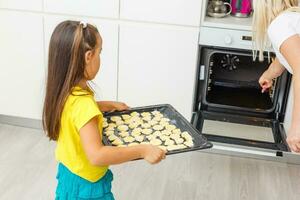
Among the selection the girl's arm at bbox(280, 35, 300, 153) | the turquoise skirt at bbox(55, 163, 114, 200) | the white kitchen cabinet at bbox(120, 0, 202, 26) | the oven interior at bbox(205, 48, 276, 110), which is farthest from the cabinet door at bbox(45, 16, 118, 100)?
the girl's arm at bbox(280, 35, 300, 153)

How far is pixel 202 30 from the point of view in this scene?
2342 mm

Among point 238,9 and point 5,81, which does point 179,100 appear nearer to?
point 238,9

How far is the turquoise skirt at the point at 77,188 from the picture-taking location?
1.40 meters

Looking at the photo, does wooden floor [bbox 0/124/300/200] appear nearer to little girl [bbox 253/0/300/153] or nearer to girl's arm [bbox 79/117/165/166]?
girl's arm [bbox 79/117/165/166]

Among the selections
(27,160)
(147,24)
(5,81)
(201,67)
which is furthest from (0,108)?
(201,67)

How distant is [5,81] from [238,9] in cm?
146

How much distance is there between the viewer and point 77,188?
1.40m

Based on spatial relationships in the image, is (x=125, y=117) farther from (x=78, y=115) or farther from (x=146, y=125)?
(x=78, y=115)

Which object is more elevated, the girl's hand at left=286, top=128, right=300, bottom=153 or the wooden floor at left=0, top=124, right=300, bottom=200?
the girl's hand at left=286, top=128, right=300, bottom=153

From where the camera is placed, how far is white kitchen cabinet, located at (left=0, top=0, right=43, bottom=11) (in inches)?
96.4

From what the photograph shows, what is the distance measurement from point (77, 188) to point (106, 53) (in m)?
1.23

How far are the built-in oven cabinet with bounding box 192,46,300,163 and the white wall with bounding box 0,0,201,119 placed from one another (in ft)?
0.40

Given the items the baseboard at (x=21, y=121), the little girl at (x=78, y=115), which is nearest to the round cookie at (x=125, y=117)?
the little girl at (x=78, y=115)

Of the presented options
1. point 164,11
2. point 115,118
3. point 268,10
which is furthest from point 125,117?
point 164,11
